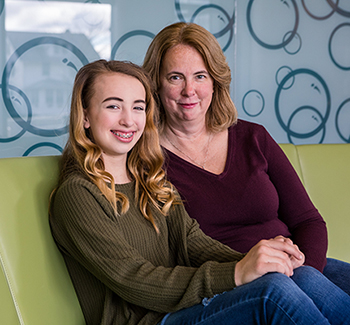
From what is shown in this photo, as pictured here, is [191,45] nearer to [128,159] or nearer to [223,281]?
[128,159]

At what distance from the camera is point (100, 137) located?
4.16 feet

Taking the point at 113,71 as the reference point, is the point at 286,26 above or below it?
above

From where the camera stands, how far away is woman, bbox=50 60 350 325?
1.04 metres

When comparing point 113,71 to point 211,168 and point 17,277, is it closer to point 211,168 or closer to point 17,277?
point 211,168

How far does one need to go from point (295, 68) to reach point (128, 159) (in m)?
2.16

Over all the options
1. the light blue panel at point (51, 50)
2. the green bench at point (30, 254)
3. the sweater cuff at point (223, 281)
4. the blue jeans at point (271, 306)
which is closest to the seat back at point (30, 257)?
the green bench at point (30, 254)

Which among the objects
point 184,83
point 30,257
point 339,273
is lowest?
point 339,273

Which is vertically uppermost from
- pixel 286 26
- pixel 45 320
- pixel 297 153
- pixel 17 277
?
pixel 286 26

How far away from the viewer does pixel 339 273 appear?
1.52 metres

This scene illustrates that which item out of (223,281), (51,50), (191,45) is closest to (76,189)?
(223,281)

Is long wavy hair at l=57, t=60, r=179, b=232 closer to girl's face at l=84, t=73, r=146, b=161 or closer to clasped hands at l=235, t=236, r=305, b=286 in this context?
girl's face at l=84, t=73, r=146, b=161

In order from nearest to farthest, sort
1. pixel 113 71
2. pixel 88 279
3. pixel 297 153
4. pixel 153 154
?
pixel 88 279
pixel 113 71
pixel 153 154
pixel 297 153

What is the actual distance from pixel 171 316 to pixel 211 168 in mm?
606

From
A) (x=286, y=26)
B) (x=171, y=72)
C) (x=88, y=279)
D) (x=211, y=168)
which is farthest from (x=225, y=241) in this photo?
(x=286, y=26)
